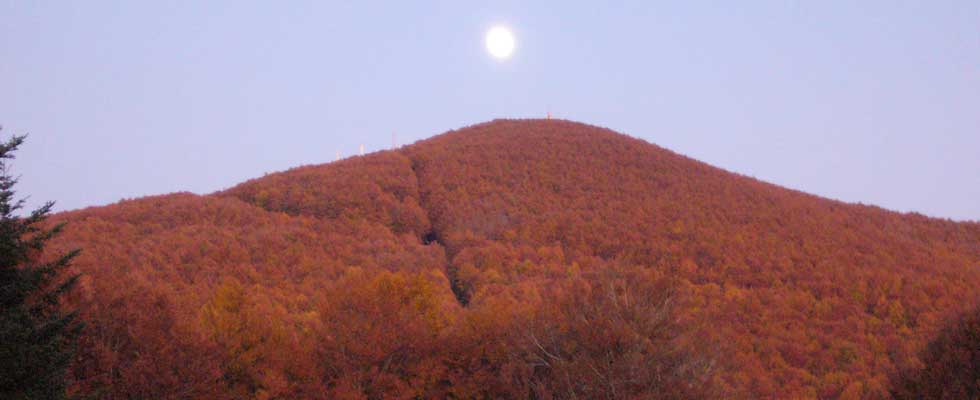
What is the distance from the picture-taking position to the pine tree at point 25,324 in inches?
345

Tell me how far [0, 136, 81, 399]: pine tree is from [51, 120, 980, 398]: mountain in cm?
272

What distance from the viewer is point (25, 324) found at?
9.40m

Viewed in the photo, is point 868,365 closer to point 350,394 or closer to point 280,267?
point 350,394

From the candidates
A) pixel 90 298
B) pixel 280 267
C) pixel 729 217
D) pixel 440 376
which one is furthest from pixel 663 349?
pixel 729 217

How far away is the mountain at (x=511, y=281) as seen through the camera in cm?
1407

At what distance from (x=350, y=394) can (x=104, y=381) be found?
4.88 m

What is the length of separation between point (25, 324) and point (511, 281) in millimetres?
17162

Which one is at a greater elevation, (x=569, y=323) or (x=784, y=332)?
(x=569, y=323)

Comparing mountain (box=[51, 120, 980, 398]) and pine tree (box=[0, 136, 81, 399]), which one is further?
mountain (box=[51, 120, 980, 398])

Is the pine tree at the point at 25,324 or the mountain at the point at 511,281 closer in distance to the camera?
the pine tree at the point at 25,324

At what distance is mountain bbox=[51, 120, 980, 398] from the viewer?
1407 cm

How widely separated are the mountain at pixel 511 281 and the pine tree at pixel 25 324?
2.72 metres

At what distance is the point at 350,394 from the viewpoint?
47.0 ft

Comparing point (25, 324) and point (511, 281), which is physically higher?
point (25, 324)
